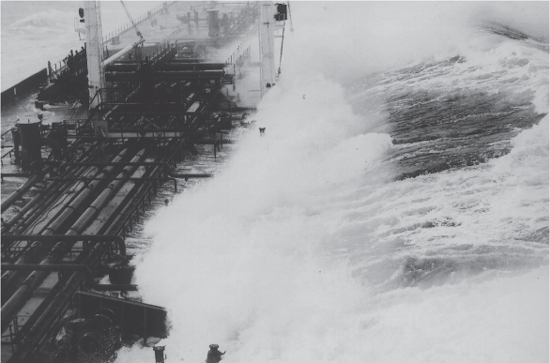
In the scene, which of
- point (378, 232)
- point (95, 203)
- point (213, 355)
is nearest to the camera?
point (213, 355)

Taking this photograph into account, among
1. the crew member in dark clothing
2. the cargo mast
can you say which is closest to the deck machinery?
the crew member in dark clothing

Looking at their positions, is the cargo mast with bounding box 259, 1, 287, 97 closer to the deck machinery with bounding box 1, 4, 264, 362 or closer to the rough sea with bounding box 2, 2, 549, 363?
the rough sea with bounding box 2, 2, 549, 363

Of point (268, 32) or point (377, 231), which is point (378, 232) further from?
point (268, 32)

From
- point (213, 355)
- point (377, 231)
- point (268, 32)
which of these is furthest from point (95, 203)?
point (268, 32)

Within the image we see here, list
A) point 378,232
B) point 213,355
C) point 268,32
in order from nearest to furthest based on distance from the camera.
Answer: point 213,355
point 378,232
point 268,32

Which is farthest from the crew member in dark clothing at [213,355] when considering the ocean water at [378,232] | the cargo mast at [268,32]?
the cargo mast at [268,32]

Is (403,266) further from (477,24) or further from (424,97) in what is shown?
(477,24)

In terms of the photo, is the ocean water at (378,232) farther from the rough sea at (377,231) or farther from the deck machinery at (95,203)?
the deck machinery at (95,203)
